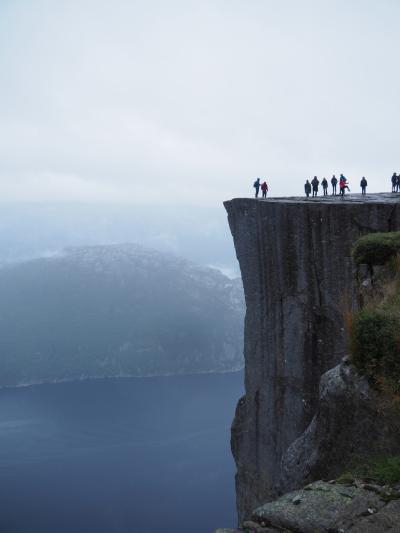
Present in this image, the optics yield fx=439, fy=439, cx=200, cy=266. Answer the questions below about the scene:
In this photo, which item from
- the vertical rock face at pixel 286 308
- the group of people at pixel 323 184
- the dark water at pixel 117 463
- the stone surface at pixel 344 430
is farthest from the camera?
the dark water at pixel 117 463

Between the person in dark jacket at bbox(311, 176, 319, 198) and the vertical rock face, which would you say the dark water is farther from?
the person in dark jacket at bbox(311, 176, 319, 198)

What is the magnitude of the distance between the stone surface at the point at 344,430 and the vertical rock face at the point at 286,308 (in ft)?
25.6

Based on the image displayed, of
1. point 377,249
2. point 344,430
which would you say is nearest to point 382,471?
point 344,430

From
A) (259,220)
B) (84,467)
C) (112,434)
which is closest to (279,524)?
(259,220)

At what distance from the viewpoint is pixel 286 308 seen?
21328 millimetres

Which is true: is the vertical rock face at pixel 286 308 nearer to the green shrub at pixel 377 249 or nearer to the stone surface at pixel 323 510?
the green shrub at pixel 377 249

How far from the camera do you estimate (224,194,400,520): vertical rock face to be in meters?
19.4

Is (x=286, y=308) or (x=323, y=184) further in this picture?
(x=323, y=184)

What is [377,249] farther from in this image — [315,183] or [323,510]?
[315,183]

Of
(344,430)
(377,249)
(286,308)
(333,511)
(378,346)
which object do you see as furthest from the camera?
(286,308)

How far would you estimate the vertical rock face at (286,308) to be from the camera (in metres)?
19.4

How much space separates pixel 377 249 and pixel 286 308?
739 cm

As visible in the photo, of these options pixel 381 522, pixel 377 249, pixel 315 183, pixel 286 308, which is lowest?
pixel 381 522

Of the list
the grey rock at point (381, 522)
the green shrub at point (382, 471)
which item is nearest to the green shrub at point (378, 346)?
the green shrub at point (382, 471)
